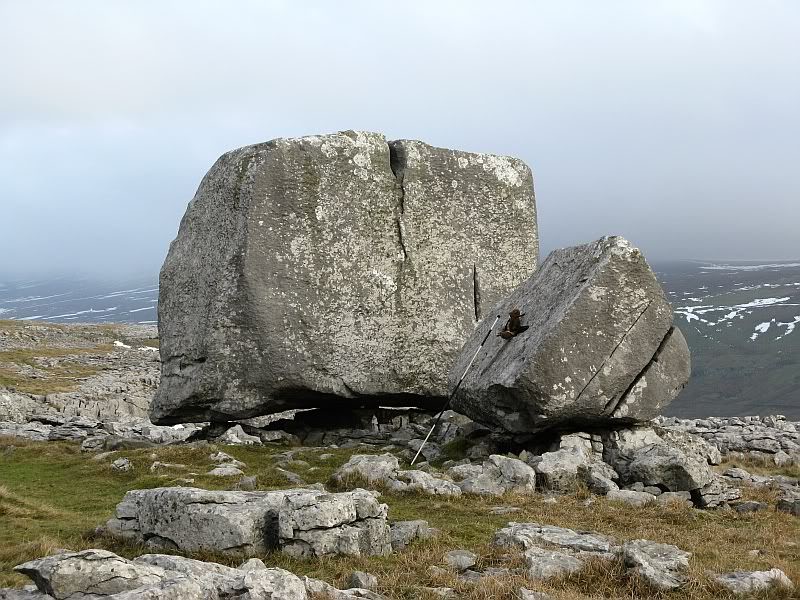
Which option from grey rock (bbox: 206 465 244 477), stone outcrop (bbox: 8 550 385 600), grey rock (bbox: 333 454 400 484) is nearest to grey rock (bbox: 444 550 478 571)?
stone outcrop (bbox: 8 550 385 600)

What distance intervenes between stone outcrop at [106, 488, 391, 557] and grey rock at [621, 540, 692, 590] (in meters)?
2.82

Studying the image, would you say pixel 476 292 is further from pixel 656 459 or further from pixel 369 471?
pixel 369 471

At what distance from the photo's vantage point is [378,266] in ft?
70.1

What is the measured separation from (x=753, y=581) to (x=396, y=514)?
531 cm

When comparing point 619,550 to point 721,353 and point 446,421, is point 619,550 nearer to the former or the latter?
point 446,421

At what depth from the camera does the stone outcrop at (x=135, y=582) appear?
6422 millimetres

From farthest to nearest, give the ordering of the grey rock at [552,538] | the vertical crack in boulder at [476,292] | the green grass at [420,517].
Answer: the vertical crack in boulder at [476,292] < the grey rock at [552,538] < the green grass at [420,517]

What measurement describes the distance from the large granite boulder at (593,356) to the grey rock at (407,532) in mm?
5824

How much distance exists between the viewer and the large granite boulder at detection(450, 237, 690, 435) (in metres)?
15.5

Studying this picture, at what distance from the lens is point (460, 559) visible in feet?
29.0

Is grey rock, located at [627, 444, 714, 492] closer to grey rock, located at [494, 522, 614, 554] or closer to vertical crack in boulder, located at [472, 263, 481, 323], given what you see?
grey rock, located at [494, 522, 614, 554]

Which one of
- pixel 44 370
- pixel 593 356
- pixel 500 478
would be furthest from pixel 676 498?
pixel 44 370

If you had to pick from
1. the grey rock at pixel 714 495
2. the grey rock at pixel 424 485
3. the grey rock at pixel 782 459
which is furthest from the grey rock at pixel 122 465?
the grey rock at pixel 782 459

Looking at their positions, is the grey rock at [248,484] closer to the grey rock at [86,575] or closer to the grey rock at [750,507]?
the grey rock at [86,575]
